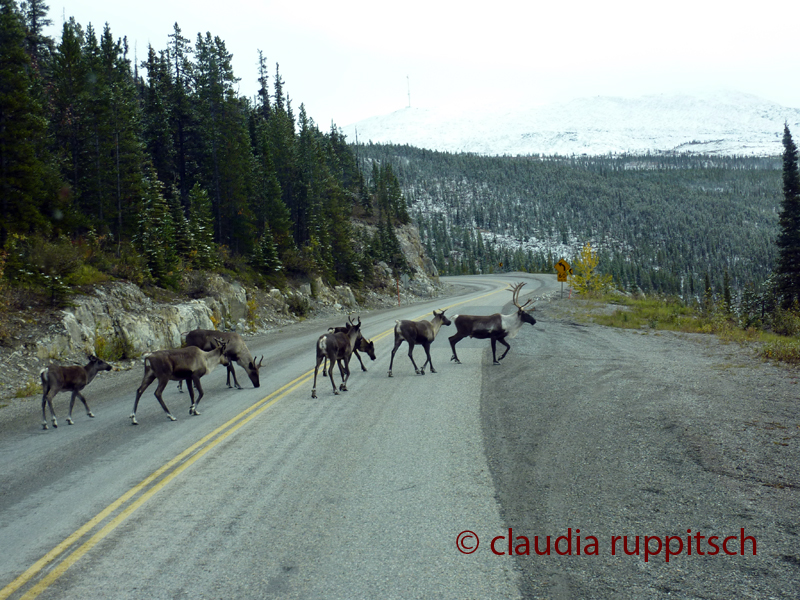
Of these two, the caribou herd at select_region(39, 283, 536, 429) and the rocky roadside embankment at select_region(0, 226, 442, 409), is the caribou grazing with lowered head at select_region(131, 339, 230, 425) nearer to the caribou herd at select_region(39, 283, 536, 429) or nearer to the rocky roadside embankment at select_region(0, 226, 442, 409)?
the caribou herd at select_region(39, 283, 536, 429)

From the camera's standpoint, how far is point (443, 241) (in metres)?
163

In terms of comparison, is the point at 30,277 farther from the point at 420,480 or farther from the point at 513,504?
the point at 513,504

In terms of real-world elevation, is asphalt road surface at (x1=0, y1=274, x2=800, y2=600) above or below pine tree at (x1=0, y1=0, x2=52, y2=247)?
below

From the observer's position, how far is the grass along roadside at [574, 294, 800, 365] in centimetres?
1392

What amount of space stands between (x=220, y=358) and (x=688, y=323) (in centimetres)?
2080

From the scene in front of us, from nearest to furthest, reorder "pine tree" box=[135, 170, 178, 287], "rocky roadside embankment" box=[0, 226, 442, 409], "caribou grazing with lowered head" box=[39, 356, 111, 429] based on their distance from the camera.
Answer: "caribou grazing with lowered head" box=[39, 356, 111, 429], "rocky roadside embankment" box=[0, 226, 442, 409], "pine tree" box=[135, 170, 178, 287]

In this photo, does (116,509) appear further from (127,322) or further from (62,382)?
(127,322)

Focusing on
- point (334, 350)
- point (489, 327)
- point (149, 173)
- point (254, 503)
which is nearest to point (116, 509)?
point (254, 503)

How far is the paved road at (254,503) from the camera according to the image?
4.11 m

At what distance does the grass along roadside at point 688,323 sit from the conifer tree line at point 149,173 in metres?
20.3

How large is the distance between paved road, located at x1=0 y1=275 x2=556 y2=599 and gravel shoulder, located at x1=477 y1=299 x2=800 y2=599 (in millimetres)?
523

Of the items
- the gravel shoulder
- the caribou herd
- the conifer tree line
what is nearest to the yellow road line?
the caribou herd

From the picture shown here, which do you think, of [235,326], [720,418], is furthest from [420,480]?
[235,326]

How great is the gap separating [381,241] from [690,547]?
176ft
